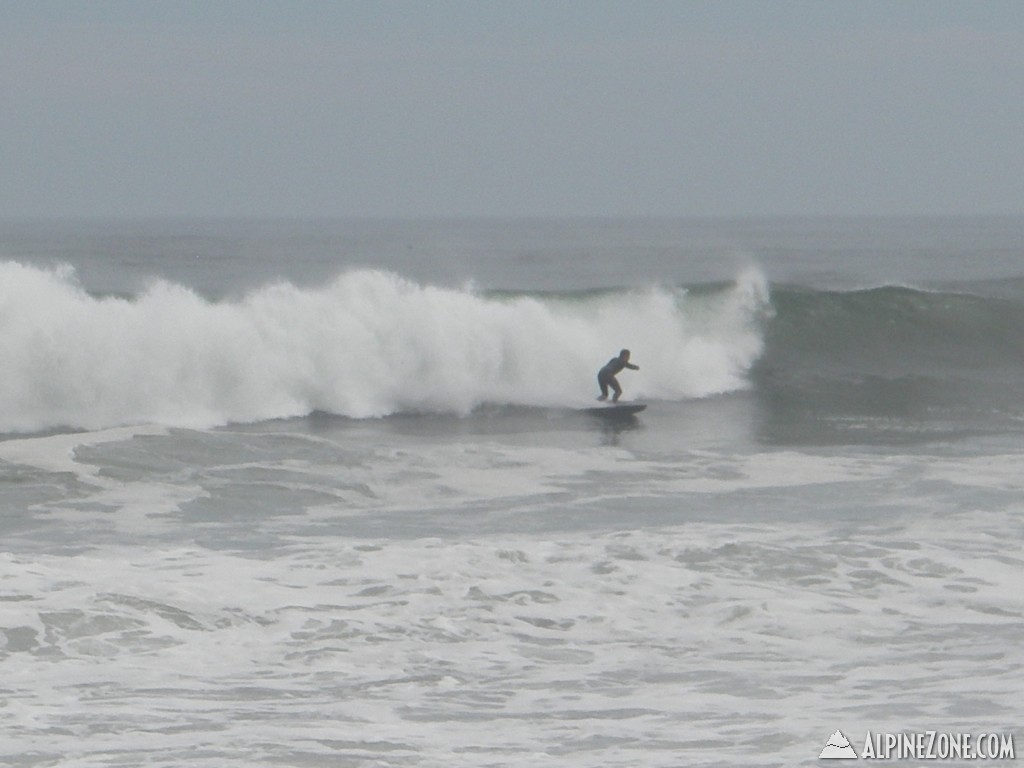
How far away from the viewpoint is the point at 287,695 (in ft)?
27.2

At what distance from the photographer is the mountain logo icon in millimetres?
7219

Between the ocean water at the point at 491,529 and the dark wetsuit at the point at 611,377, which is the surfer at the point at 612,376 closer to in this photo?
the dark wetsuit at the point at 611,377

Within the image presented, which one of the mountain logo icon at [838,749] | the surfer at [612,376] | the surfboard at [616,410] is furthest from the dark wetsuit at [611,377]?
the mountain logo icon at [838,749]

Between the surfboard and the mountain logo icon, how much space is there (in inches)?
547

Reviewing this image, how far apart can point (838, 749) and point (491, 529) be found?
6.04m

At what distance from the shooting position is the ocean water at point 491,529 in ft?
26.1

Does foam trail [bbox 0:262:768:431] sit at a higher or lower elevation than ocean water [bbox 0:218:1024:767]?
higher

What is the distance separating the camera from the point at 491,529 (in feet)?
42.9

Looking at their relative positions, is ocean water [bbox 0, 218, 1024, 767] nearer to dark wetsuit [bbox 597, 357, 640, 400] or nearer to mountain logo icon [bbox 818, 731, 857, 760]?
mountain logo icon [bbox 818, 731, 857, 760]

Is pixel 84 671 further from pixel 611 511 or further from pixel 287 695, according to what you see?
pixel 611 511

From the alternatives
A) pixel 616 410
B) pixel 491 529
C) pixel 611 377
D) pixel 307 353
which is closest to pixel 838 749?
pixel 491 529

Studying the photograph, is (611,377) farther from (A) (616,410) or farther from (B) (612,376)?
(A) (616,410)

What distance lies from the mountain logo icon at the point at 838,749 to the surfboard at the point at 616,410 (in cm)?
1389

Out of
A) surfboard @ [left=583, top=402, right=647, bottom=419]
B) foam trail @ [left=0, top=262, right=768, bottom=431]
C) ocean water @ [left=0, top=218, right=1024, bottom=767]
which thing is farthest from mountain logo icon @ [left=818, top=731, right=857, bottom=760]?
foam trail @ [left=0, top=262, right=768, bottom=431]
